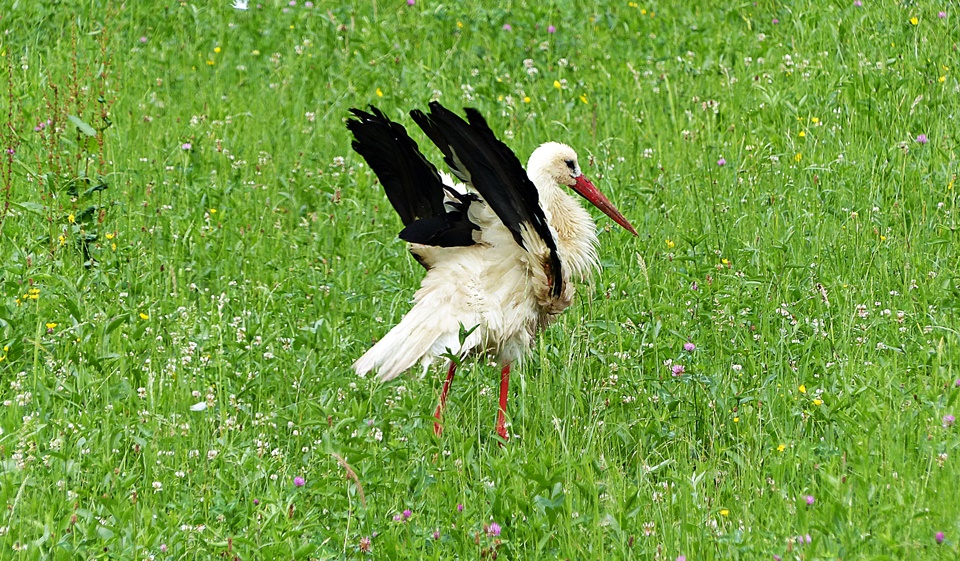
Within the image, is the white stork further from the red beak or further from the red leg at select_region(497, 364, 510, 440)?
the red beak


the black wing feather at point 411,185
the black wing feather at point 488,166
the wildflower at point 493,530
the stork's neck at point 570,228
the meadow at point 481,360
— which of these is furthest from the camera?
the stork's neck at point 570,228

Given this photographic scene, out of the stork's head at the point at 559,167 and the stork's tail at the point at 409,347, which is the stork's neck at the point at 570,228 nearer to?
the stork's head at the point at 559,167

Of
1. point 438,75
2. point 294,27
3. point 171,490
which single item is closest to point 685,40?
point 438,75

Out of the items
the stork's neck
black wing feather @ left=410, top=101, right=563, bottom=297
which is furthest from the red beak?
black wing feather @ left=410, top=101, right=563, bottom=297

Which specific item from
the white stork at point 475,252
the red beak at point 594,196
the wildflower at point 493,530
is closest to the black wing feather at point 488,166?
the white stork at point 475,252

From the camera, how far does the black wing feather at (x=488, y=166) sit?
14.9 ft

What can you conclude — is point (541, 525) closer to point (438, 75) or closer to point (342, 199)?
point (342, 199)

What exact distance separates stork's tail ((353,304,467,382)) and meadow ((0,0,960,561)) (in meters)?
0.08

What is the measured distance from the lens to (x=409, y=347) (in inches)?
201

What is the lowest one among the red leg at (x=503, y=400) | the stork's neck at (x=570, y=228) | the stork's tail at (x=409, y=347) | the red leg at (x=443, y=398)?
the red leg at (x=503, y=400)

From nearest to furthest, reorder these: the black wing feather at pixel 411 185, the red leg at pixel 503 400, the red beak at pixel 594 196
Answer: the red leg at pixel 503 400 → the black wing feather at pixel 411 185 → the red beak at pixel 594 196

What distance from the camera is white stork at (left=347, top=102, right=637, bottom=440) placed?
5.03 m

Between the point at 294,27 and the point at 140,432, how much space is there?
5470 mm

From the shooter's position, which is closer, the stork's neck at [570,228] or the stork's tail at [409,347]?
the stork's tail at [409,347]
